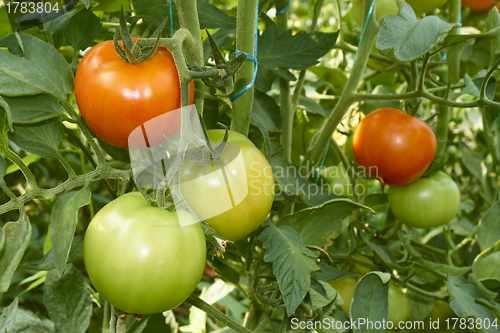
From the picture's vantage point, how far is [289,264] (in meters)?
0.35

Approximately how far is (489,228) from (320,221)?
44 centimetres

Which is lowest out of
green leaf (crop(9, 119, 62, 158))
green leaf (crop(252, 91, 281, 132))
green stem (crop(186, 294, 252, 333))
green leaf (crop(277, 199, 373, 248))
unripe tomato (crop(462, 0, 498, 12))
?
green stem (crop(186, 294, 252, 333))

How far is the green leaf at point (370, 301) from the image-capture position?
44cm

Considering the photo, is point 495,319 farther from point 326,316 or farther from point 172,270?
point 172,270

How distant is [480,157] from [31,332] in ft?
3.24

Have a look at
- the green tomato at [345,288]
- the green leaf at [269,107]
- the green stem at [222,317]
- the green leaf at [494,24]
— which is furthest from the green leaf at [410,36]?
the green tomato at [345,288]

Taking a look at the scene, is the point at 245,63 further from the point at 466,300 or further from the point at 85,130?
the point at 466,300

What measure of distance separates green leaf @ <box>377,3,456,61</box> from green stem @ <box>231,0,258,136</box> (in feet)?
0.41

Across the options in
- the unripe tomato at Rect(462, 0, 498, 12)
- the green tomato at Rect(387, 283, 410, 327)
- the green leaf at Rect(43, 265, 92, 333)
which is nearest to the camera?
the green leaf at Rect(43, 265, 92, 333)

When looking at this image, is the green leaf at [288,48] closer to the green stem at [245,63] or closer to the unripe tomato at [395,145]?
the green stem at [245,63]

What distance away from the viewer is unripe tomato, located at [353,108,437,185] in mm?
585

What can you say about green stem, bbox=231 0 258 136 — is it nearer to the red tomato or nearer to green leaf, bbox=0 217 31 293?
the red tomato

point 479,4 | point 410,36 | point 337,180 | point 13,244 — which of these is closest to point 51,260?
point 13,244

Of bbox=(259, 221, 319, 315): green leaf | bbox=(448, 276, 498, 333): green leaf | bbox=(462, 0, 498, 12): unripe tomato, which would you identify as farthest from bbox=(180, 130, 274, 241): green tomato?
bbox=(462, 0, 498, 12): unripe tomato
